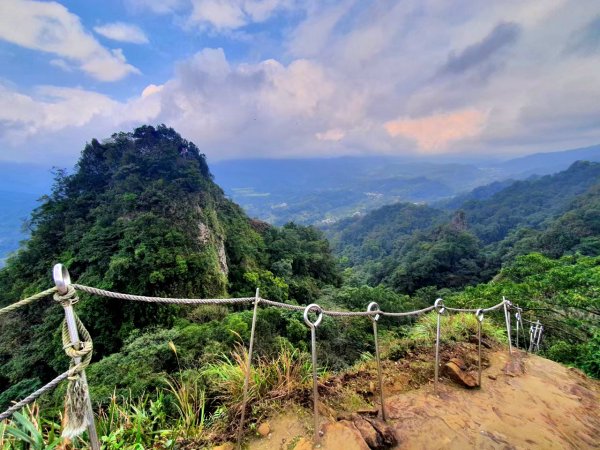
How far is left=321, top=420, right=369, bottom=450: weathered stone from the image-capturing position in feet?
7.61

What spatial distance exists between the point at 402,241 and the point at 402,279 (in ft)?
122

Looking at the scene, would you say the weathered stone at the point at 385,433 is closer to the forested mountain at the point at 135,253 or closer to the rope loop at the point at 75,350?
the rope loop at the point at 75,350

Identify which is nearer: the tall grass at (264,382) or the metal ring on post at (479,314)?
the tall grass at (264,382)

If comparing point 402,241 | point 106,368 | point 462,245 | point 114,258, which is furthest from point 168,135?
point 402,241

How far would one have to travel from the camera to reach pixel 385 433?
246 cm

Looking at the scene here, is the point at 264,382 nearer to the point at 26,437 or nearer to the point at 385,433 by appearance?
the point at 385,433

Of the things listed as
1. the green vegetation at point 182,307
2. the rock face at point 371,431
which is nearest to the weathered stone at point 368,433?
the rock face at point 371,431

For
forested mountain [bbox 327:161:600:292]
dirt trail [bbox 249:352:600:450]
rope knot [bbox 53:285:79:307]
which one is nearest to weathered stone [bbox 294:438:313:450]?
dirt trail [bbox 249:352:600:450]

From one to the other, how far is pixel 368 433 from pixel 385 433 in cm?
14

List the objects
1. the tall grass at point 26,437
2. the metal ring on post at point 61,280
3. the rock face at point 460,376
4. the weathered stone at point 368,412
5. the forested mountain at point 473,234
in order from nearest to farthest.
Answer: the metal ring on post at point 61,280
the tall grass at point 26,437
the weathered stone at point 368,412
the rock face at point 460,376
the forested mountain at point 473,234

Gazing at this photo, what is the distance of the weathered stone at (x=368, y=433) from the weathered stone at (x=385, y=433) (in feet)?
0.10

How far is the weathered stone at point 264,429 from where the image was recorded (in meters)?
2.43

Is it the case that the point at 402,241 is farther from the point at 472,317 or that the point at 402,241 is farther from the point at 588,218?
the point at 472,317

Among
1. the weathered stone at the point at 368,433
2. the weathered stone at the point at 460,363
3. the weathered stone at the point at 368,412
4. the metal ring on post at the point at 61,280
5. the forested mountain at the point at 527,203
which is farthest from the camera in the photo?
the forested mountain at the point at 527,203
